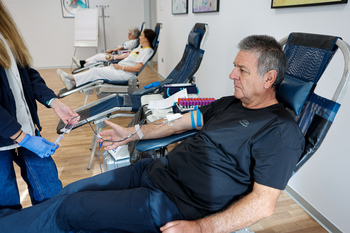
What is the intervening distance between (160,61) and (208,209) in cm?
476

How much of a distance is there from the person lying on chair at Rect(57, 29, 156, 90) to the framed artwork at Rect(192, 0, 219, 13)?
76 cm

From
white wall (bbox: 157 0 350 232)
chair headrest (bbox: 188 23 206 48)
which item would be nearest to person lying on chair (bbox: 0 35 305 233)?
white wall (bbox: 157 0 350 232)

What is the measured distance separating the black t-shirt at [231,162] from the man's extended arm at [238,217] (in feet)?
0.16

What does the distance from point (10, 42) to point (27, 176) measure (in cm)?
67

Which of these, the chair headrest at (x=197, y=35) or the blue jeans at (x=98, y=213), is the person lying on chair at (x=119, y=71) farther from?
the blue jeans at (x=98, y=213)

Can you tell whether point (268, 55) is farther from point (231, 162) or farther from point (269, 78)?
point (231, 162)

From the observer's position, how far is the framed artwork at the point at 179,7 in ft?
11.8

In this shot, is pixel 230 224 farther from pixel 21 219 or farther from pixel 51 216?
pixel 21 219

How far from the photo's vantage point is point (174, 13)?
4.12 metres

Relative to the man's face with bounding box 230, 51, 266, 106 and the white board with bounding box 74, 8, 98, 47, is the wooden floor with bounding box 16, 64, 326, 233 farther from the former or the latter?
the white board with bounding box 74, 8, 98, 47

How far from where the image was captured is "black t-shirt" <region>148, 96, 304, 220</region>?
0.96 meters

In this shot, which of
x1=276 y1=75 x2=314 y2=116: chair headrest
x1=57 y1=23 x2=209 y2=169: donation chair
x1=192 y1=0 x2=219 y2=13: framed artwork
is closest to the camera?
x1=276 y1=75 x2=314 y2=116: chair headrest

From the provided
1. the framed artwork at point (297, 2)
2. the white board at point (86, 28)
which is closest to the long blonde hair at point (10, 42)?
the framed artwork at point (297, 2)

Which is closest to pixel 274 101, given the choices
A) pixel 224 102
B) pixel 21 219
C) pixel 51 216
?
pixel 224 102
